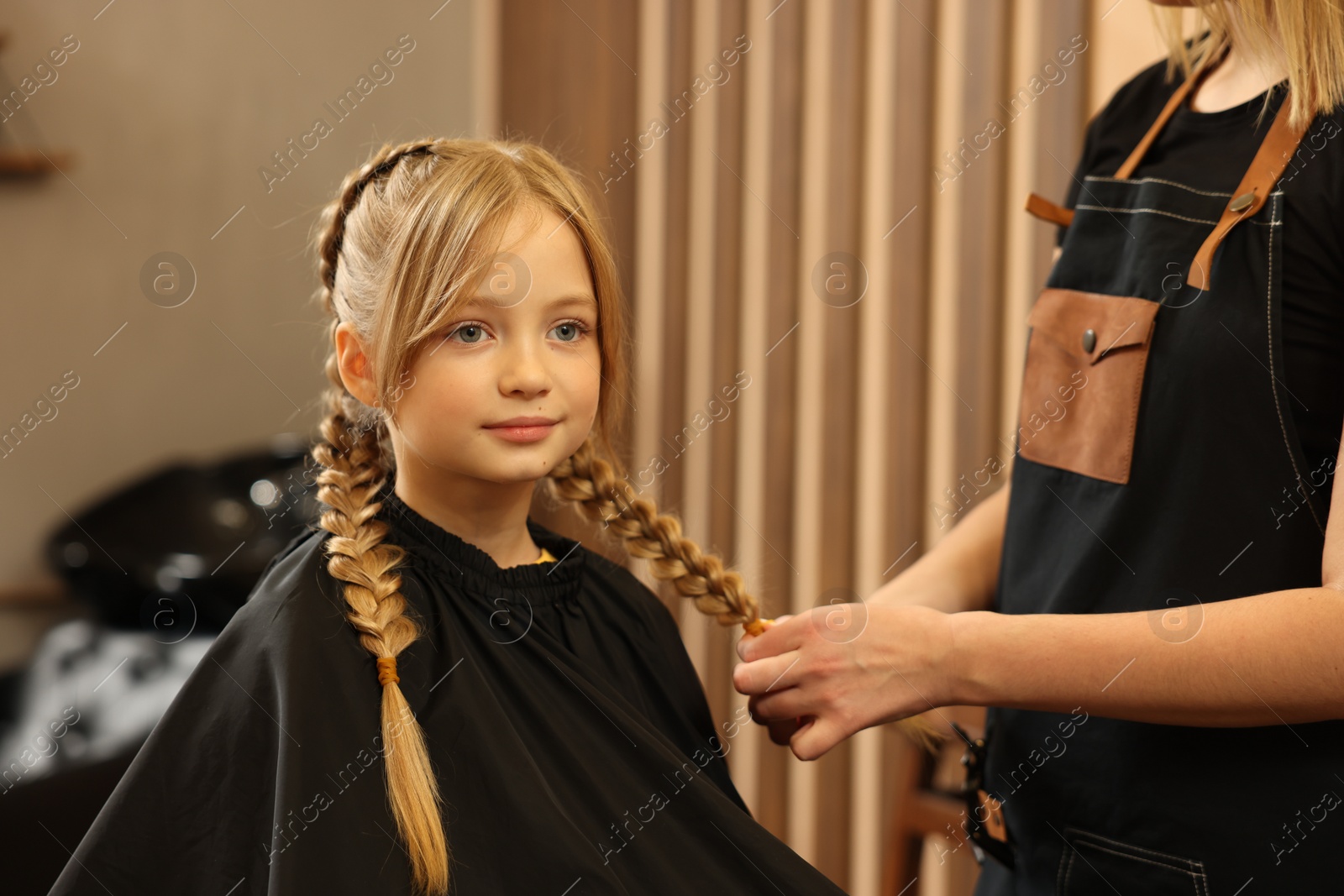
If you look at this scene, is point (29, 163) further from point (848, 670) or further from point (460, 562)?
point (848, 670)

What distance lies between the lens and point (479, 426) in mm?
895

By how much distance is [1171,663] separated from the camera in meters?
0.83

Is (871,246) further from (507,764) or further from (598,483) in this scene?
(507,764)

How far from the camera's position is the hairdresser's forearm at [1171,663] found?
795mm

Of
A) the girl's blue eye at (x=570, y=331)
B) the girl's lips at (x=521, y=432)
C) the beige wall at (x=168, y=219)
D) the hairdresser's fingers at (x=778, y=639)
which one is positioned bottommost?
the hairdresser's fingers at (x=778, y=639)

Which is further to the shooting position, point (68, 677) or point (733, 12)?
point (733, 12)

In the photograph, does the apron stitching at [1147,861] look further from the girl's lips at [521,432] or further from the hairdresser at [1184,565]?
the girl's lips at [521,432]

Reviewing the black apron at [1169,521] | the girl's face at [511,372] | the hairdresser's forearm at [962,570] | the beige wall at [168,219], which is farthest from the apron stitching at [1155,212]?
the beige wall at [168,219]

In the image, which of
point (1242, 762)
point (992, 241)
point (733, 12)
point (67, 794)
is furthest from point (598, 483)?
point (733, 12)

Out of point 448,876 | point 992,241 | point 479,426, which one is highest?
point 479,426

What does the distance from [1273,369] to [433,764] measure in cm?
77

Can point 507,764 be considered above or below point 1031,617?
above

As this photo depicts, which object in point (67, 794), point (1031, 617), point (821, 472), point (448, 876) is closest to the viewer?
point (448, 876)

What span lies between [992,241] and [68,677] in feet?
6.43
